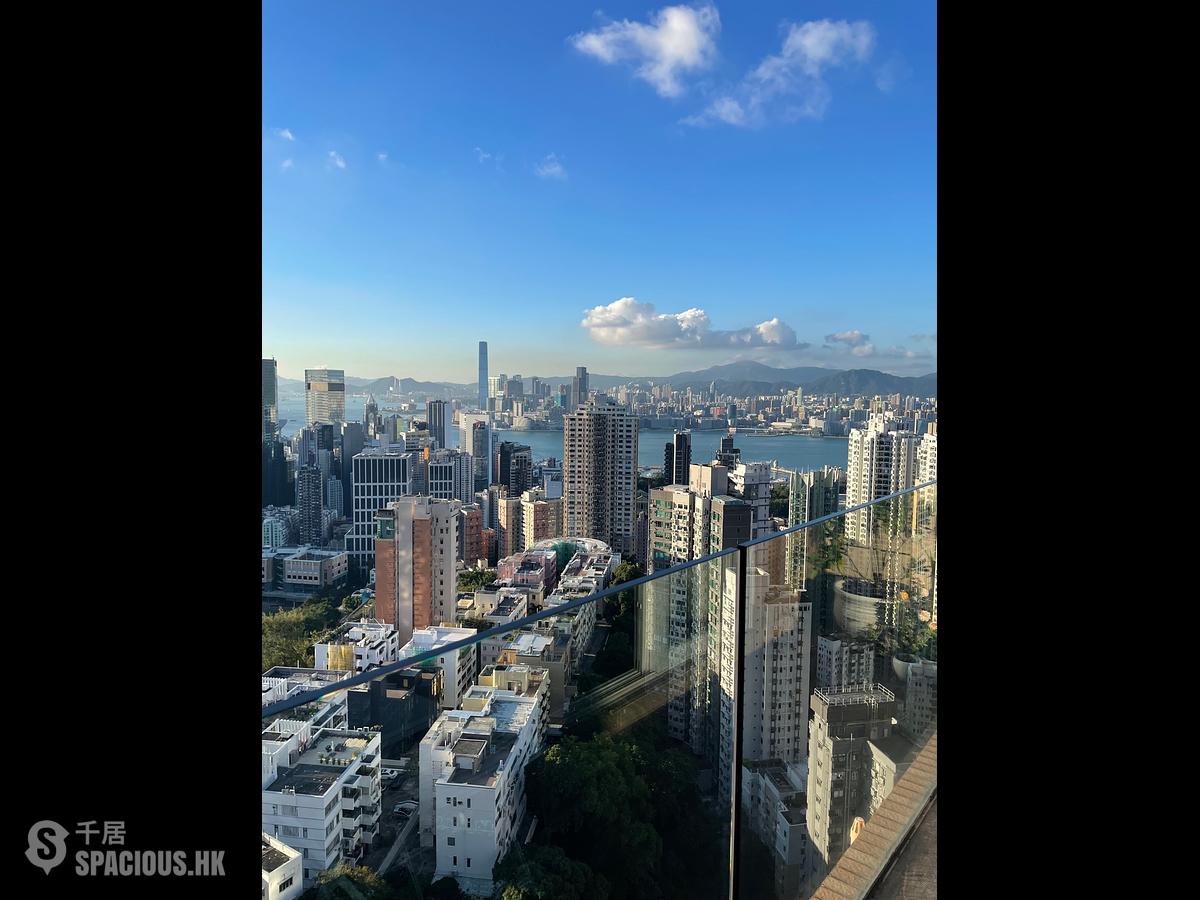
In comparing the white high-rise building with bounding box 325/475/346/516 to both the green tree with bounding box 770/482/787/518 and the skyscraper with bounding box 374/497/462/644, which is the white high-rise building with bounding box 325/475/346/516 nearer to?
the skyscraper with bounding box 374/497/462/644

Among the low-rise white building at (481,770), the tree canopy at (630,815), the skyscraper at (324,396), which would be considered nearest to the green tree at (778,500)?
the skyscraper at (324,396)

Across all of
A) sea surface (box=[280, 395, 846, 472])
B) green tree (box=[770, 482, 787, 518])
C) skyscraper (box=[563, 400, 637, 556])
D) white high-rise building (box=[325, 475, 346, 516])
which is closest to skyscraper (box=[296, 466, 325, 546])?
white high-rise building (box=[325, 475, 346, 516])

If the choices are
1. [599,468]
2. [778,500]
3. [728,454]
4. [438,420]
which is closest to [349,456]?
[438,420]

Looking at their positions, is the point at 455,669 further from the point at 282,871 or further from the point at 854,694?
the point at 854,694

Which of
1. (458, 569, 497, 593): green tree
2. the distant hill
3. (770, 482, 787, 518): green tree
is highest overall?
the distant hill

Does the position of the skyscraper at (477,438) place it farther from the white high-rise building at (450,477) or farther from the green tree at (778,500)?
the green tree at (778,500)

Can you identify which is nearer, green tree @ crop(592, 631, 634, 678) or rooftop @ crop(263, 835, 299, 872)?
rooftop @ crop(263, 835, 299, 872)
